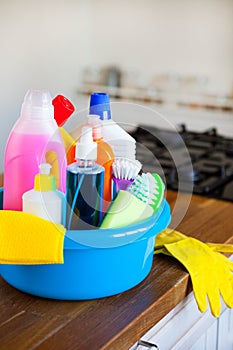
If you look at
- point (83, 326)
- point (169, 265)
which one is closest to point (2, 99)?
point (169, 265)

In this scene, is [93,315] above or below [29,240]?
below

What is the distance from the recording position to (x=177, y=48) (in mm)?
2270

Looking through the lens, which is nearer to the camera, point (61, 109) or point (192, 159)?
point (61, 109)

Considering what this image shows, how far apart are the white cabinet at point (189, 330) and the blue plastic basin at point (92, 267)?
0.35ft

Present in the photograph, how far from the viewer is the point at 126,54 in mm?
2377

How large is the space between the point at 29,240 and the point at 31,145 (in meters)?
0.15

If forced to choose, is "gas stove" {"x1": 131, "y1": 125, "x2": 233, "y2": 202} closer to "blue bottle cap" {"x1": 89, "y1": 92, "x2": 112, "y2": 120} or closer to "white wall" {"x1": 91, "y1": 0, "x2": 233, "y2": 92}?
"blue bottle cap" {"x1": 89, "y1": 92, "x2": 112, "y2": 120}

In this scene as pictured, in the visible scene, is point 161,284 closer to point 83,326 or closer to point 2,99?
point 83,326

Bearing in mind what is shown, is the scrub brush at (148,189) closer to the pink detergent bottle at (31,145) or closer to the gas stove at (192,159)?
the gas stove at (192,159)

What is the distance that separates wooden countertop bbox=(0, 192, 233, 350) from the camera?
844 mm

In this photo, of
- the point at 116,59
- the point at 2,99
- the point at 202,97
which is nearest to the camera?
the point at 2,99

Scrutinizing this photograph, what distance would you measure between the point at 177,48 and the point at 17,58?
2.02 feet

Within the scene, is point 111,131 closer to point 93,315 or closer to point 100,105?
point 100,105

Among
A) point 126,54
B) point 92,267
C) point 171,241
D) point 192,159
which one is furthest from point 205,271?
point 126,54
